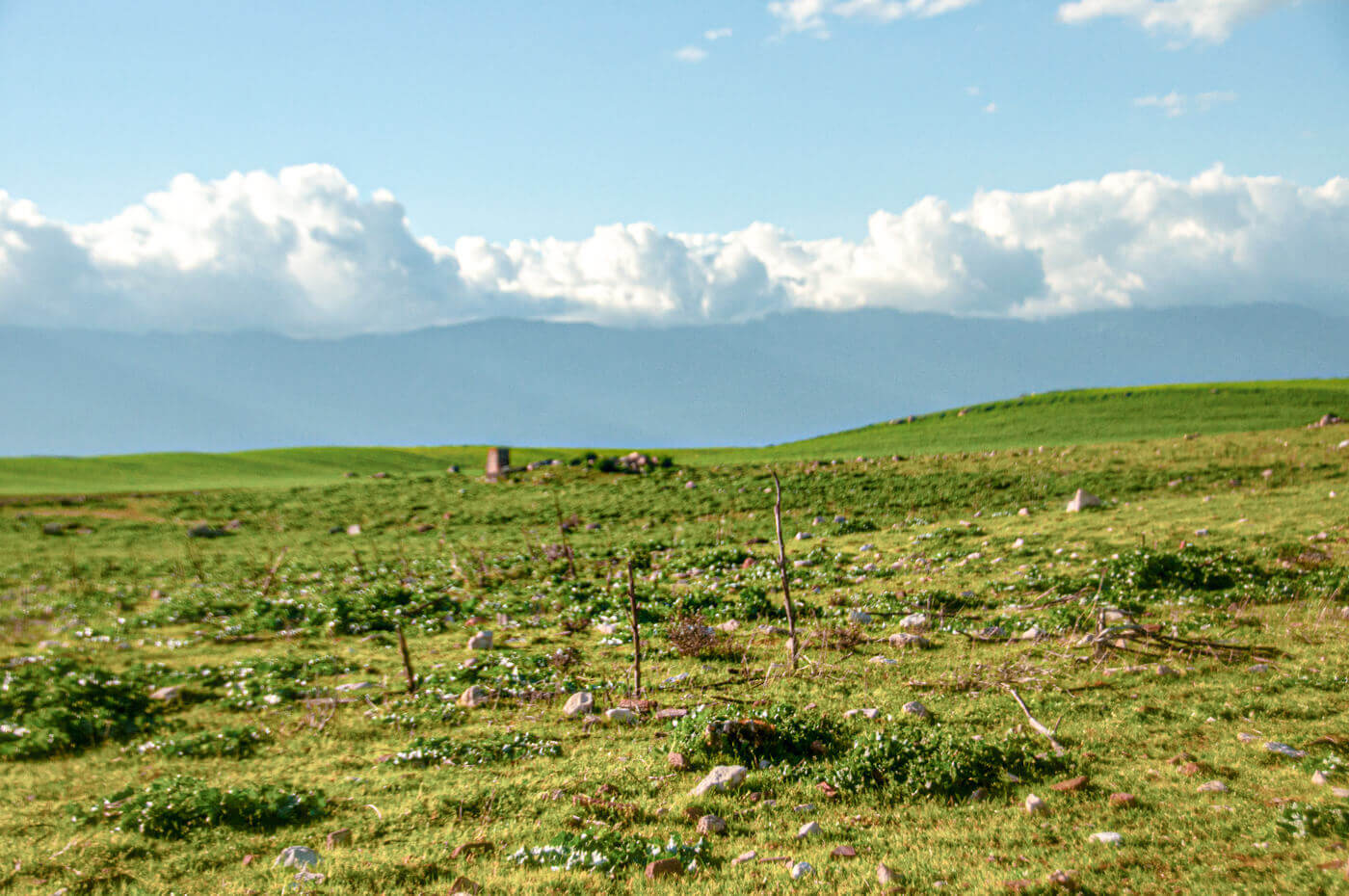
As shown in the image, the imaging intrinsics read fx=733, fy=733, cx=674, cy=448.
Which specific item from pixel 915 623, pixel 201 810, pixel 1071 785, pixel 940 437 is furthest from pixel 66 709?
pixel 940 437

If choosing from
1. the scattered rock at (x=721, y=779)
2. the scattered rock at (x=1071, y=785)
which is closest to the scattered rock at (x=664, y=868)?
the scattered rock at (x=721, y=779)

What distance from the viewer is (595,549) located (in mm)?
22438

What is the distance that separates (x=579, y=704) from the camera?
9.61 meters

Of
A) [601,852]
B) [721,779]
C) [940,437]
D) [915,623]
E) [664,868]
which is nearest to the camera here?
[664,868]

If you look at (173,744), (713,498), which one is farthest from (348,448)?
(173,744)

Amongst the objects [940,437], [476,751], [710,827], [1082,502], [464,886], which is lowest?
[476,751]

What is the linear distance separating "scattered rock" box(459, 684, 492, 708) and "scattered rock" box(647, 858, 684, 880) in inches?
206

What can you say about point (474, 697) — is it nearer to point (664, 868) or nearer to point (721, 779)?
point (721, 779)

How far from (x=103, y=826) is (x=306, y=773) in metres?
1.88

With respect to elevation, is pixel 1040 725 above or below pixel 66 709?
above

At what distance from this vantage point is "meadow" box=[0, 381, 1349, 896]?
588 cm

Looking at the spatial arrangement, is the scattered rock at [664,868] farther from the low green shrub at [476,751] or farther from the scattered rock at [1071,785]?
the scattered rock at [1071,785]

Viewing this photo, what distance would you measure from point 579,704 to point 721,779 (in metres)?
3.07

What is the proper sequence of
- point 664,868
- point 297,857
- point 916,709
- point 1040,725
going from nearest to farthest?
point 664,868, point 297,857, point 1040,725, point 916,709
